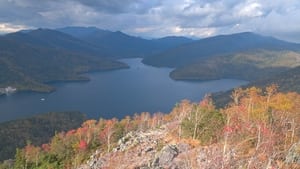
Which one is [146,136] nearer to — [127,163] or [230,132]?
[127,163]

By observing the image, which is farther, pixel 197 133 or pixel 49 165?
pixel 49 165

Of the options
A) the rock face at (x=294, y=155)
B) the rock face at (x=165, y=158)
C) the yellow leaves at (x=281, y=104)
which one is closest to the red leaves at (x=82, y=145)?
the rock face at (x=165, y=158)

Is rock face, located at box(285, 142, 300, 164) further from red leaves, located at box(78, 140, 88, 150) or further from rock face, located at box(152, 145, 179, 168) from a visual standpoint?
red leaves, located at box(78, 140, 88, 150)

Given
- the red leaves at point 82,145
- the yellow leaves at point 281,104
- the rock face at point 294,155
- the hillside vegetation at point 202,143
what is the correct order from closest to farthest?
the rock face at point 294,155 < the hillside vegetation at point 202,143 < the yellow leaves at point 281,104 < the red leaves at point 82,145

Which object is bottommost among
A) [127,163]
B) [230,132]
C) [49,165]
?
[49,165]

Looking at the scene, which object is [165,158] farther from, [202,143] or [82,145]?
[82,145]

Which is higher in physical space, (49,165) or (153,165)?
(153,165)

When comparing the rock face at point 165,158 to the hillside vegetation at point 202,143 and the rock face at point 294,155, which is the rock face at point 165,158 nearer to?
the hillside vegetation at point 202,143

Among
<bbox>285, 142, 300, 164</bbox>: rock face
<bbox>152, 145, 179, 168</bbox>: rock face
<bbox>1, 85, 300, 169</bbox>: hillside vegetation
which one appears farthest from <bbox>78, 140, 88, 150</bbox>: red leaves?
<bbox>285, 142, 300, 164</bbox>: rock face

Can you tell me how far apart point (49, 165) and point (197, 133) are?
40.8 m

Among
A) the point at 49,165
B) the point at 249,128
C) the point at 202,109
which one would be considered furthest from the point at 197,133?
the point at 49,165

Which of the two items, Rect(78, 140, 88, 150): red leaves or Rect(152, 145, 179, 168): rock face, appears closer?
Rect(152, 145, 179, 168): rock face

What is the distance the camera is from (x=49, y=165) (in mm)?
93312

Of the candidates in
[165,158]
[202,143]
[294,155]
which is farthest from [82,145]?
[294,155]
